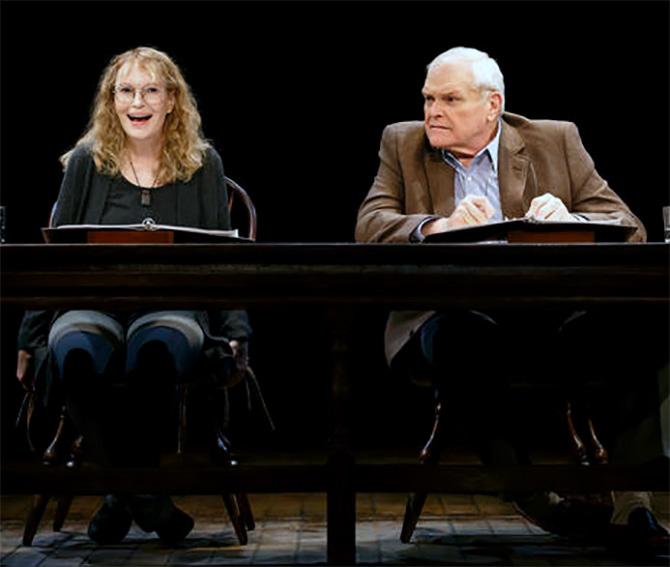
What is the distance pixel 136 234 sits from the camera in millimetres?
2586

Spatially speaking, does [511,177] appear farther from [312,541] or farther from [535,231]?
[312,541]

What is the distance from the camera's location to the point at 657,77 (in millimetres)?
5430

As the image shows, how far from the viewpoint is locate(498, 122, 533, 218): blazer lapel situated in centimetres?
331

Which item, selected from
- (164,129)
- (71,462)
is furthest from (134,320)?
(164,129)

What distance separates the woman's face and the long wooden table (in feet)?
3.23

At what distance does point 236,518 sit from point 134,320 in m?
0.52

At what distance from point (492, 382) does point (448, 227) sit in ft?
1.15

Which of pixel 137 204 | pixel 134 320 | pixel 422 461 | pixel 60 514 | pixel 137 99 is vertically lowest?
pixel 60 514

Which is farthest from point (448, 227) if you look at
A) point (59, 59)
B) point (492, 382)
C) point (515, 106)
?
point (59, 59)

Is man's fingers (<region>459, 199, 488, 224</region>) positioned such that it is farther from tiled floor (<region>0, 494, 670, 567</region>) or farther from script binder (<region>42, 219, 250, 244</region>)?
tiled floor (<region>0, 494, 670, 567</region>)

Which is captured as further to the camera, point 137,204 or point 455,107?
point 137,204

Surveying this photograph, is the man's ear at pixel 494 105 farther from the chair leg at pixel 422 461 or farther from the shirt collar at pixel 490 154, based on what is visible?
the chair leg at pixel 422 461

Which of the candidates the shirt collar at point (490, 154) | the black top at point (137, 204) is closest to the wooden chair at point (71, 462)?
the black top at point (137, 204)

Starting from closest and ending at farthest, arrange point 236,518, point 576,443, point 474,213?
point 474,213 < point 236,518 < point 576,443
